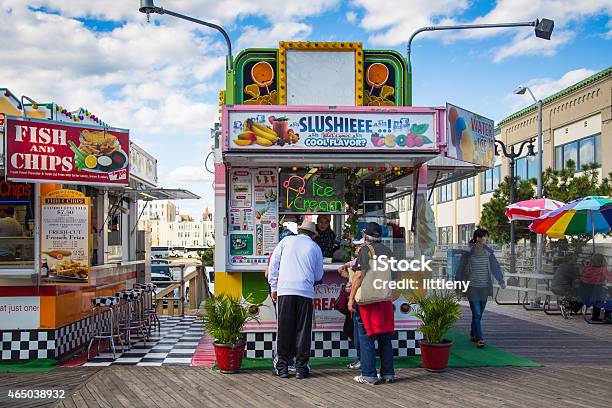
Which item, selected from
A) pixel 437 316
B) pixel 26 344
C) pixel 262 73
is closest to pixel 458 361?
pixel 437 316

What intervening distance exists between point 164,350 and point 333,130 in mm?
4027

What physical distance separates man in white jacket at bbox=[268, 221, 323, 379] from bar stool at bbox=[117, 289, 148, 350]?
3.06 metres

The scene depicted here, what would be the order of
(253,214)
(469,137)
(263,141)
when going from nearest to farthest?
(263,141), (253,214), (469,137)

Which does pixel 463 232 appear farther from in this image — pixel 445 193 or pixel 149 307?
pixel 149 307

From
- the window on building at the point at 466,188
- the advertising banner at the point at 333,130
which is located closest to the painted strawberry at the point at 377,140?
the advertising banner at the point at 333,130

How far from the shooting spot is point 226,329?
746 cm

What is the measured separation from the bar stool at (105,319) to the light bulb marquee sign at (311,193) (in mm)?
2752

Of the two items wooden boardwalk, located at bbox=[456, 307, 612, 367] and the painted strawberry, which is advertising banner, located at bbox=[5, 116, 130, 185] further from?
wooden boardwalk, located at bbox=[456, 307, 612, 367]

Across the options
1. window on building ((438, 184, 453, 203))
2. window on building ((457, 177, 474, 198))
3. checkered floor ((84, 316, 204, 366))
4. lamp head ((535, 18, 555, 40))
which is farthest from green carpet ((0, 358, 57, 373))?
window on building ((438, 184, 453, 203))

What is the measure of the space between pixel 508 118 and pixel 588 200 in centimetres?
2181

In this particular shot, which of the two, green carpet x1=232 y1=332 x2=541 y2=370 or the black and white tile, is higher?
the black and white tile

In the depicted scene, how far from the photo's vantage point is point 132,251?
13.2 meters

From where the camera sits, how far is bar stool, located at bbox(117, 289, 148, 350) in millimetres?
9516

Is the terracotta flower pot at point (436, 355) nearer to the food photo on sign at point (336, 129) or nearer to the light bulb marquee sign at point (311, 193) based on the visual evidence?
the light bulb marquee sign at point (311, 193)
